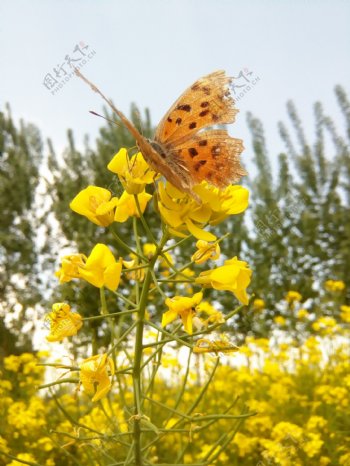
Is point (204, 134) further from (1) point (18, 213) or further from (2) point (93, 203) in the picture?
(1) point (18, 213)

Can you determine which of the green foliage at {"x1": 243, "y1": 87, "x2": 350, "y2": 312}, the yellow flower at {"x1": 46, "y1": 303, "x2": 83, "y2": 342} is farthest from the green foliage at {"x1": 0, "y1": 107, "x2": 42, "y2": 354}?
the yellow flower at {"x1": 46, "y1": 303, "x2": 83, "y2": 342}

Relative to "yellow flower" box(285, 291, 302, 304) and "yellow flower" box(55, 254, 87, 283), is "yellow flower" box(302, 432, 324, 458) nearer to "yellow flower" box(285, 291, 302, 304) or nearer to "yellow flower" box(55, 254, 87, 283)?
"yellow flower" box(55, 254, 87, 283)

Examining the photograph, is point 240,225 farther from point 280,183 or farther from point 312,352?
point 312,352

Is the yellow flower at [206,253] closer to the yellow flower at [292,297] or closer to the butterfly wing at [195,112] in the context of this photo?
the butterfly wing at [195,112]

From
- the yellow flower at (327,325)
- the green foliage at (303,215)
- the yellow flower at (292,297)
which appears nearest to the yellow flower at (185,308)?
the yellow flower at (327,325)

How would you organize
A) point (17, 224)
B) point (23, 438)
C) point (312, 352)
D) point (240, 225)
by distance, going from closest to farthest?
point (23, 438)
point (312, 352)
point (240, 225)
point (17, 224)

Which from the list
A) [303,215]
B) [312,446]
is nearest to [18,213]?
[303,215]

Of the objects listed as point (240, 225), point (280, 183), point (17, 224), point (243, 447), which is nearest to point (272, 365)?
point (243, 447)

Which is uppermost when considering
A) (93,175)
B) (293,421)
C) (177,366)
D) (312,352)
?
(93,175)
